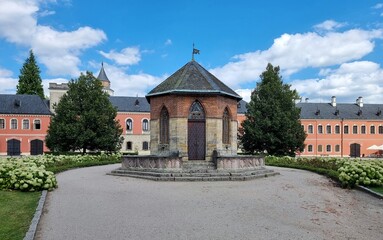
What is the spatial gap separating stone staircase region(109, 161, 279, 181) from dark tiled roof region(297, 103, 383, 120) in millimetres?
48344

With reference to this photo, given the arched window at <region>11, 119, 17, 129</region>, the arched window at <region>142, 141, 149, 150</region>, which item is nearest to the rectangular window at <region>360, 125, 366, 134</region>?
the arched window at <region>142, 141, 149, 150</region>

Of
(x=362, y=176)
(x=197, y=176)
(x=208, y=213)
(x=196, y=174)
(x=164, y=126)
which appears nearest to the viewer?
(x=208, y=213)

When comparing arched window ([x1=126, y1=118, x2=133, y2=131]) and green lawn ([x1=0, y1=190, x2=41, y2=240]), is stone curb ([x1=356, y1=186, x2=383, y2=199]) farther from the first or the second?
arched window ([x1=126, y1=118, x2=133, y2=131])

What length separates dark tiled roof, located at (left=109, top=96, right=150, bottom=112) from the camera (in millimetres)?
60306

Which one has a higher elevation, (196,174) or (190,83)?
(190,83)

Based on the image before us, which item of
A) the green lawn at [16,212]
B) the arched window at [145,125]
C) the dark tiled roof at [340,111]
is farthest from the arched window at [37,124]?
the dark tiled roof at [340,111]

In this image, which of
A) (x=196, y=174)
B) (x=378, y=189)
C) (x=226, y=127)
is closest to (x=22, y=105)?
(x=226, y=127)

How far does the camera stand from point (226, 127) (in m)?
21.1

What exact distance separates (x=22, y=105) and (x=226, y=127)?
1696 inches

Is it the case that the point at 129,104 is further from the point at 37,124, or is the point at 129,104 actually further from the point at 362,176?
the point at 362,176

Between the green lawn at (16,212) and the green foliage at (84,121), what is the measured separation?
886 inches

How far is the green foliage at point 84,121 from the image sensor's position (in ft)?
111

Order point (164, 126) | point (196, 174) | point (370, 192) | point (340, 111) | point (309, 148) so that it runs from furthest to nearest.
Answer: point (340, 111)
point (309, 148)
point (164, 126)
point (196, 174)
point (370, 192)

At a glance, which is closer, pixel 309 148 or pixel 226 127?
pixel 226 127
